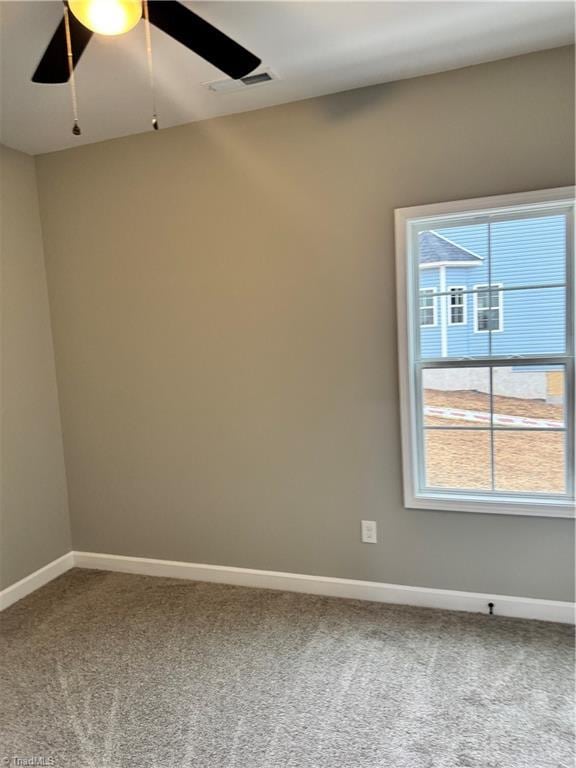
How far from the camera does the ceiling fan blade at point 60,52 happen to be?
1.57 metres

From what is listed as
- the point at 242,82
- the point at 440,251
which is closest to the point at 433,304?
the point at 440,251

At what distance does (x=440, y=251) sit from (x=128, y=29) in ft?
5.42

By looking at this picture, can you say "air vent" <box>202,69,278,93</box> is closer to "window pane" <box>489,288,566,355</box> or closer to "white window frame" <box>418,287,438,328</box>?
"white window frame" <box>418,287,438,328</box>

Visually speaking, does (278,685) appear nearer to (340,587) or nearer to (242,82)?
(340,587)

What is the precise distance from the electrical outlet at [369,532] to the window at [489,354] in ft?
0.78

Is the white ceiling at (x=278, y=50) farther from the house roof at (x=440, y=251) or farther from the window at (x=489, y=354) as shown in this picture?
the house roof at (x=440, y=251)

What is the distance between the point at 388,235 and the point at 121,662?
7.68ft

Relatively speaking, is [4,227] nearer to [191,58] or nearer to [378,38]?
[191,58]

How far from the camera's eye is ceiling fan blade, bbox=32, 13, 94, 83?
5.15ft

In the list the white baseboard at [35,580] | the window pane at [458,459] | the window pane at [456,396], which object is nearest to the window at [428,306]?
the window pane at [456,396]

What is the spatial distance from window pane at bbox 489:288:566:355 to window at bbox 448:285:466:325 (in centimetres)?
16

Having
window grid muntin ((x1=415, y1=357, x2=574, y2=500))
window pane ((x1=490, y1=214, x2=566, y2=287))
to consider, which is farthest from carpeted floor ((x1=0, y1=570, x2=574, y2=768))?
window pane ((x1=490, y1=214, x2=566, y2=287))

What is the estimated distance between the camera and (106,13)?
1.39m

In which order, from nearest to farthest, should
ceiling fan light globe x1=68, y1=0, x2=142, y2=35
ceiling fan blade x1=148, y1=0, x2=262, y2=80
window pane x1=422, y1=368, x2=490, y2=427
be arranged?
ceiling fan light globe x1=68, y1=0, x2=142, y2=35 < ceiling fan blade x1=148, y1=0, x2=262, y2=80 < window pane x1=422, y1=368, x2=490, y2=427
